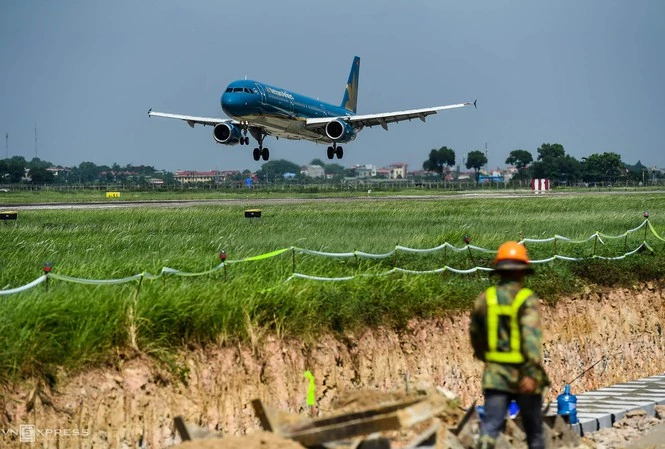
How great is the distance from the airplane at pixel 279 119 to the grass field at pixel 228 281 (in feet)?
53.9

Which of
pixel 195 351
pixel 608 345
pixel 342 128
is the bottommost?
pixel 608 345

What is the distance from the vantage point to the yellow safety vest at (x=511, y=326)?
9031mm

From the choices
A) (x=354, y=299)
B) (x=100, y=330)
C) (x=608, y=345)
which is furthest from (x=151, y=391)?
(x=608, y=345)

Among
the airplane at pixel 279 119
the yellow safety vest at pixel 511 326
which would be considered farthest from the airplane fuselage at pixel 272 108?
the yellow safety vest at pixel 511 326

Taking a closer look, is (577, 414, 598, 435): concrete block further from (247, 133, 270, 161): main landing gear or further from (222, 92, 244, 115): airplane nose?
(247, 133, 270, 161): main landing gear

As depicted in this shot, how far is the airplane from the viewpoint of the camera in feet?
179

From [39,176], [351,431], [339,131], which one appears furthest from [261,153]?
[39,176]

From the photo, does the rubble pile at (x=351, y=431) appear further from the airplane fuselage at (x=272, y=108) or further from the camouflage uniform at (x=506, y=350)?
the airplane fuselage at (x=272, y=108)

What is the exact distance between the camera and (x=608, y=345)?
2277 centimetres

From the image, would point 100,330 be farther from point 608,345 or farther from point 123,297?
point 608,345

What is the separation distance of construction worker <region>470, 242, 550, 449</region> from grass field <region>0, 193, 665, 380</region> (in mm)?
5490

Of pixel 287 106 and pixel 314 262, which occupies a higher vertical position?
pixel 287 106

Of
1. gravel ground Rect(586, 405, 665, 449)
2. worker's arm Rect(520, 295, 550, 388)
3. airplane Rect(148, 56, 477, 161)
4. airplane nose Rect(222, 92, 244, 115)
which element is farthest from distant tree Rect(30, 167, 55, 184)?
worker's arm Rect(520, 295, 550, 388)

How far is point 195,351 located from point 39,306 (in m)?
2.09
